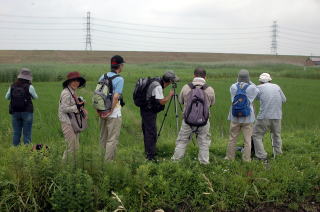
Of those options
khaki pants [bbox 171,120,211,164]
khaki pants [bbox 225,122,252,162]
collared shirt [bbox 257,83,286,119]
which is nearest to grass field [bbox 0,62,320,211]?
khaki pants [bbox 171,120,211,164]

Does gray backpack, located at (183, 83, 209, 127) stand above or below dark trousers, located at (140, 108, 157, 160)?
above

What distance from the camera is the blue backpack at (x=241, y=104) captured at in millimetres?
6562

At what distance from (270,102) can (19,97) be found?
465 centimetres

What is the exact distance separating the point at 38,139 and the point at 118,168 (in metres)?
4.34

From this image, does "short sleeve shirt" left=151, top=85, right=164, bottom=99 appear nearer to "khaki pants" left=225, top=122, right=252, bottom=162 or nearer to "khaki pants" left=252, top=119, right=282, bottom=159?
"khaki pants" left=225, top=122, right=252, bottom=162

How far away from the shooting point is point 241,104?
6.59 m

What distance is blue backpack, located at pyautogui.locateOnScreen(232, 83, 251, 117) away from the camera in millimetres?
6562

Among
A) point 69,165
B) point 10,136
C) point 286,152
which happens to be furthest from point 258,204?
point 10,136

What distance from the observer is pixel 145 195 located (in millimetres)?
4801

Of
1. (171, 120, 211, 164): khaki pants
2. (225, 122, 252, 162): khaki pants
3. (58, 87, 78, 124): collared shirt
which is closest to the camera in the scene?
(58, 87, 78, 124): collared shirt

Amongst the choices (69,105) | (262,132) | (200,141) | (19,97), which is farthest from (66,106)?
(262,132)

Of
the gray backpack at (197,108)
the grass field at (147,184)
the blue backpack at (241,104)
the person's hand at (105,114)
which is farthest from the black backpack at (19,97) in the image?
the blue backpack at (241,104)

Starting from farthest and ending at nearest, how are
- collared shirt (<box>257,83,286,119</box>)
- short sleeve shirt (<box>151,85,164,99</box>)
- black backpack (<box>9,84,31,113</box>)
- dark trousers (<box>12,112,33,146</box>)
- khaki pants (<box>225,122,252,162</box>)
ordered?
dark trousers (<box>12,112,33,146</box>), black backpack (<box>9,84,31,113</box>), collared shirt (<box>257,83,286,119</box>), khaki pants (<box>225,122,252,162</box>), short sleeve shirt (<box>151,85,164,99</box>)

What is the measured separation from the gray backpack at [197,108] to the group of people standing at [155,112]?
38 mm
